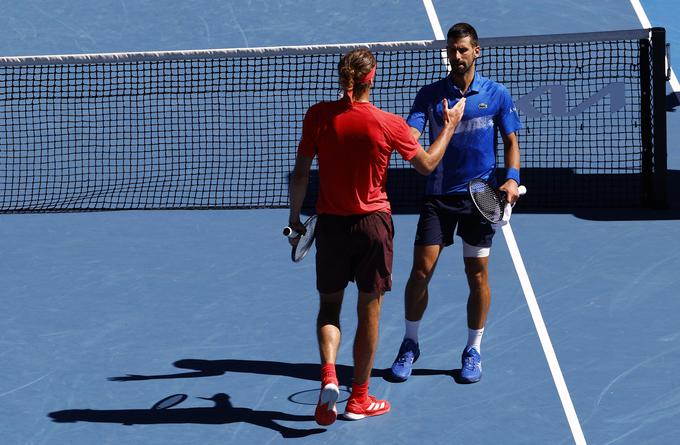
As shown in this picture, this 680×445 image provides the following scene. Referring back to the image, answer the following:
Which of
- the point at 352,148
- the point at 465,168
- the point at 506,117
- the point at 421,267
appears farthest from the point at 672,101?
the point at 352,148

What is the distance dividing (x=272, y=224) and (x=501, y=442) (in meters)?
4.56

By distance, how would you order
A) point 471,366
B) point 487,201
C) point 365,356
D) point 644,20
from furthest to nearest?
point 644,20 < point 471,366 < point 487,201 < point 365,356

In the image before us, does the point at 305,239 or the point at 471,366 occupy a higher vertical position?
the point at 305,239

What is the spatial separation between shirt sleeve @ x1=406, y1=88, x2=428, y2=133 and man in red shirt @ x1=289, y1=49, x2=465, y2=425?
1.40 ft

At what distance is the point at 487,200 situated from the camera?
7.40 metres

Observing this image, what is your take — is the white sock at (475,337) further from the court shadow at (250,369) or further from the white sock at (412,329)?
the court shadow at (250,369)

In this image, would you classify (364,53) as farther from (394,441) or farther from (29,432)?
(29,432)

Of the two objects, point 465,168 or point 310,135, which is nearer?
point 310,135

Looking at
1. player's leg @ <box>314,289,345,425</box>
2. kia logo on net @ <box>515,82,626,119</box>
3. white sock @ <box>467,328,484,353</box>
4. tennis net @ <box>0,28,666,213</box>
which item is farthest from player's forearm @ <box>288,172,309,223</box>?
kia logo on net @ <box>515,82,626,119</box>

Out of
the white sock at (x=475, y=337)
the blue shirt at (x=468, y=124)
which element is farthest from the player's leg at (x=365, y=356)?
the blue shirt at (x=468, y=124)

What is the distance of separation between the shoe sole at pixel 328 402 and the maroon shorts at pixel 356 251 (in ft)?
1.83

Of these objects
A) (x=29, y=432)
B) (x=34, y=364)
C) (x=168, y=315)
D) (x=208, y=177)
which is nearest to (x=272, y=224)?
(x=208, y=177)

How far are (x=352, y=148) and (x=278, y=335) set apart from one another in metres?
2.22

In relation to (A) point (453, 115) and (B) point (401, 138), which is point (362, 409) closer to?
(B) point (401, 138)
